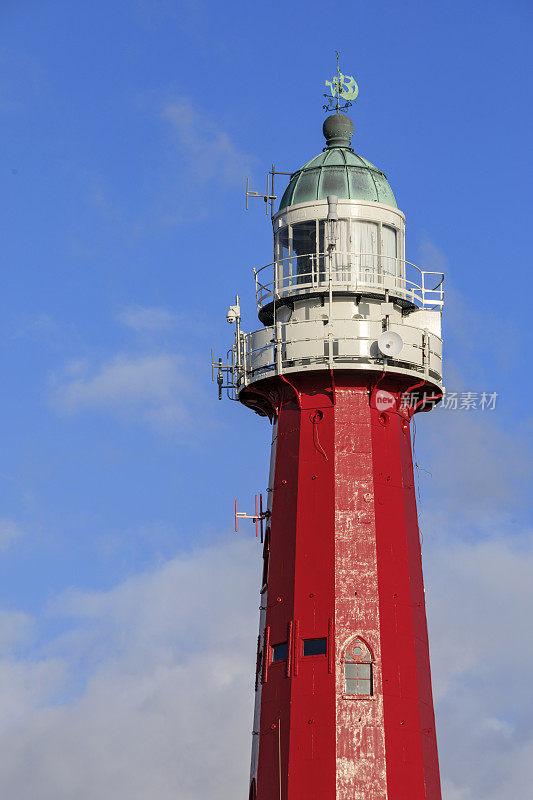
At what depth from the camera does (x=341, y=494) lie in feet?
180

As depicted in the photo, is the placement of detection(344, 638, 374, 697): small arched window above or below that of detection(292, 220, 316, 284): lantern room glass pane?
below

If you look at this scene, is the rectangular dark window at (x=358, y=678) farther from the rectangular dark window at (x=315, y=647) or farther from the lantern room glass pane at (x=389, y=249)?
the lantern room glass pane at (x=389, y=249)

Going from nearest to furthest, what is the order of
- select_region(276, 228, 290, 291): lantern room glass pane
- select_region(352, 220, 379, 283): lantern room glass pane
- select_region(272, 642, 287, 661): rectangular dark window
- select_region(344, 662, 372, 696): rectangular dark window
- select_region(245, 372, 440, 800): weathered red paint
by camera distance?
select_region(245, 372, 440, 800): weathered red paint → select_region(344, 662, 372, 696): rectangular dark window → select_region(272, 642, 287, 661): rectangular dark window → select_region(352, 220, 379, 283): lantern room glass pane → select_region(276, 228, 290, 291): lantern room glass pane

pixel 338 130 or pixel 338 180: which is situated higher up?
pixel 338 130

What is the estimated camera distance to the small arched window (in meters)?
52.8

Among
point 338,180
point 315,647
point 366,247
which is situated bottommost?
point 315,647

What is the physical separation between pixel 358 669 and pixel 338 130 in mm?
19559

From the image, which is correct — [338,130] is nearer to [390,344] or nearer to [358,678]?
[390,344]

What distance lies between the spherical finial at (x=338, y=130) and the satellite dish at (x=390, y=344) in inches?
349

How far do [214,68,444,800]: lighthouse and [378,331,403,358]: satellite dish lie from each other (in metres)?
0.05

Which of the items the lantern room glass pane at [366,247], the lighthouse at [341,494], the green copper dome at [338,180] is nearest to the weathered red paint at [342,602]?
the lighthouse at [341,494]

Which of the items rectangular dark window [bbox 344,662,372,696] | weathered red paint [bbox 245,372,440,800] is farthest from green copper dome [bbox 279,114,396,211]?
rectangular dark window [bbox 344,662,372,696]

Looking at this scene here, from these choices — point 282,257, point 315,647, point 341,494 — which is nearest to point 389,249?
point 282,257

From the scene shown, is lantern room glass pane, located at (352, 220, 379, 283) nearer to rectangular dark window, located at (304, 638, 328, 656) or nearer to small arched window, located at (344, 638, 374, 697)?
rectangular dark window, located at (304, 638, 328, 656)
